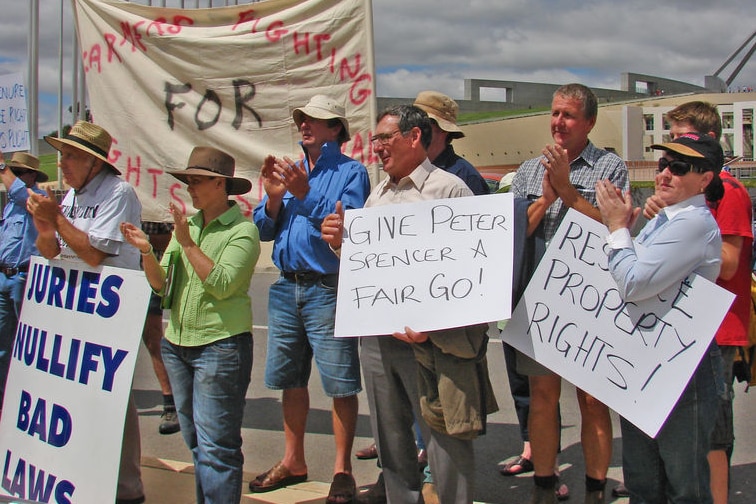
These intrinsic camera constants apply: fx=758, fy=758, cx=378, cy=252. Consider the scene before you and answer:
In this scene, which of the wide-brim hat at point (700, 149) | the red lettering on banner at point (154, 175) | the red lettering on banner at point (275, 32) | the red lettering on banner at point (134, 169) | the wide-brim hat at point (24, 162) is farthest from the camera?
the wide-brim hat at point (24, 162)

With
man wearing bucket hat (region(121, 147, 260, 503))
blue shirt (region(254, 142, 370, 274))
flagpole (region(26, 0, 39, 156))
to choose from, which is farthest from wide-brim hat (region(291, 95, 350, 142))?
flagpole (region(26, 0, 39, 156))

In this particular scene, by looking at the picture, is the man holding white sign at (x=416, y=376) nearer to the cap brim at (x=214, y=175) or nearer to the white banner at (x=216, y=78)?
the cap brim at (x=214, y=175)

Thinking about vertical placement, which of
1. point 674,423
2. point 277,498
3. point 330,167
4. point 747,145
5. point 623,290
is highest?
point 747,145

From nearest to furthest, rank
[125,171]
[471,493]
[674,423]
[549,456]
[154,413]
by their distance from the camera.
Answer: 1. [674,423]
2. [471,493]
3. [549,456]
4. [125,171]
5. [154,413]

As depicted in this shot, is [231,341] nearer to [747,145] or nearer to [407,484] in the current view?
[407,484]

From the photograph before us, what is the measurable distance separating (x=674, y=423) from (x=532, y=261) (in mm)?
995

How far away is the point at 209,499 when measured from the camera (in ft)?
10.7

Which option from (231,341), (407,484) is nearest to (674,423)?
(407,484)

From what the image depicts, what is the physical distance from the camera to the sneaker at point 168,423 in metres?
5.02

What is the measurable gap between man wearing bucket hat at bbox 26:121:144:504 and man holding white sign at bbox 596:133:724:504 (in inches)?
90.2

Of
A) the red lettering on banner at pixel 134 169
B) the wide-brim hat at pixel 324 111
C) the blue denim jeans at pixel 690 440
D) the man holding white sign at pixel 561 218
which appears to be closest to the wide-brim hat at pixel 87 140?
the wide-brim hat at pixel 324 111

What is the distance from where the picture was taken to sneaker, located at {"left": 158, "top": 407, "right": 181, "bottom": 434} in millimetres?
5023

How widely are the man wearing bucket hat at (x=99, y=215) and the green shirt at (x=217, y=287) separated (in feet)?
1.48

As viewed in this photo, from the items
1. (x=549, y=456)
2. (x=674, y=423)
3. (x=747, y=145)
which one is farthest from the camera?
(x=747, y=145)
